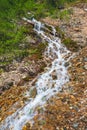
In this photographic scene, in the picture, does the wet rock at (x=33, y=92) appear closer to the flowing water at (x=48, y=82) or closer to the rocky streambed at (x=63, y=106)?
the rocky streambed at (x=63, y=106)

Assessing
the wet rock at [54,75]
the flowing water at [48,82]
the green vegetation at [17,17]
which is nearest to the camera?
the flowing water at [48,82]

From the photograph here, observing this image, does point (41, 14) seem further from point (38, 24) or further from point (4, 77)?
point (4, 77)

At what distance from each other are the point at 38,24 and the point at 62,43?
170 inches

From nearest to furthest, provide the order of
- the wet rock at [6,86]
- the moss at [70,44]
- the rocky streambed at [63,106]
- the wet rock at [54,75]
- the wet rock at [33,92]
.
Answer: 1. the rocky streambed at [63,106]
2. the wet rock at [33,92]
3. the wet rock at [54,75]
4. the wet rock at [6,86]
5. the moss at [70,44]

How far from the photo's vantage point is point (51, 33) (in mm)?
24656

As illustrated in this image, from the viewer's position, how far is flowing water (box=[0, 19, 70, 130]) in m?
14.4

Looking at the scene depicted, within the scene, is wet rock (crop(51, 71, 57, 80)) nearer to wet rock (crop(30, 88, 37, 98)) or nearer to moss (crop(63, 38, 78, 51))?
wet rock (crop(30, 88, 37, 98))

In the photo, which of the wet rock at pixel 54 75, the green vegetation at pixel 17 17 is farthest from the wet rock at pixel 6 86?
the wet rock at pixel 54 75

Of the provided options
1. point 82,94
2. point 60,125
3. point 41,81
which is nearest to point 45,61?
point 41,81

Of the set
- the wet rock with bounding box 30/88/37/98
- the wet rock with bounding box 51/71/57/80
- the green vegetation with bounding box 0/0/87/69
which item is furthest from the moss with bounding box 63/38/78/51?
the wet rock with bounding box 30/88/37/98

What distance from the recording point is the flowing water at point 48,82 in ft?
47.1

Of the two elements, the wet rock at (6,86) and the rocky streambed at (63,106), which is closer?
the rocky streambed at (63,106)

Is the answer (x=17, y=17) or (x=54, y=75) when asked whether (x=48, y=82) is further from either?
(x=17, y=17)

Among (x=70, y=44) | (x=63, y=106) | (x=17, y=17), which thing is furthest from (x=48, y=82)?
(x=17, y=17)
